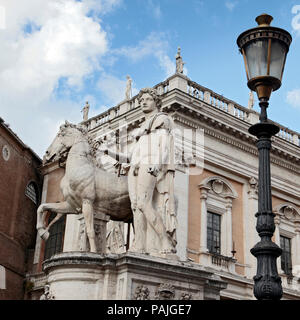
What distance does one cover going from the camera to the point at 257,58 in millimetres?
6734

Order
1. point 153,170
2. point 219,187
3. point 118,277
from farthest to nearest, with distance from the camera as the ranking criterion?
point 219,187 → point 153,170 → point 118,277

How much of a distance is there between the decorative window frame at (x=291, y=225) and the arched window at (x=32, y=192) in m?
11.9

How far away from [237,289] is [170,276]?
1586cm

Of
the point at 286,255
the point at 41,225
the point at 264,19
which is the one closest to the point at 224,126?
the point at 286,255

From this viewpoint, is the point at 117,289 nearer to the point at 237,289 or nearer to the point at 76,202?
the point at 76,202

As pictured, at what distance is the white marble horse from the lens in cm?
874

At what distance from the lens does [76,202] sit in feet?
29.4

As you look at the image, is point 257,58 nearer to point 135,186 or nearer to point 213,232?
point 135,186

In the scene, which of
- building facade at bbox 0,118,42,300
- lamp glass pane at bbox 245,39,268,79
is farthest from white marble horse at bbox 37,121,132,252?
building facade at bbox 0,118,42,300

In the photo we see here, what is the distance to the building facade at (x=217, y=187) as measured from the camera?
22.5 m

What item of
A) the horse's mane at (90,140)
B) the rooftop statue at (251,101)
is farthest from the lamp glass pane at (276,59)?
the rooftop statue at (251,101)

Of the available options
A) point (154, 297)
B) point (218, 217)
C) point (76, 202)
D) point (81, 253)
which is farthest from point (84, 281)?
point (218, 217)

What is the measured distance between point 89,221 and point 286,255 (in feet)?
63.8
